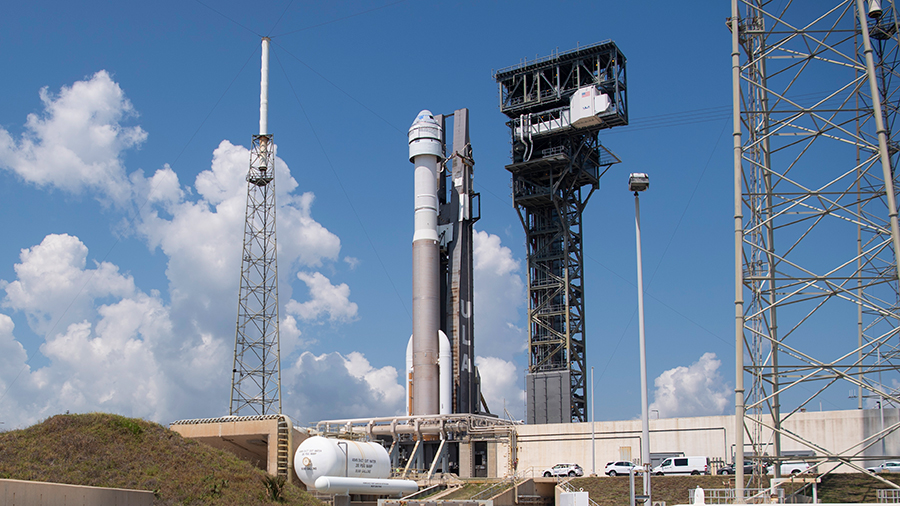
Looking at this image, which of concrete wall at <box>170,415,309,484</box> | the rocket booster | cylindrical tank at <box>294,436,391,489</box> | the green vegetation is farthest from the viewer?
the rocket booster

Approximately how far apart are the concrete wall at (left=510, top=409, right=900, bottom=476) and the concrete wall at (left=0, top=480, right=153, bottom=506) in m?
33.9

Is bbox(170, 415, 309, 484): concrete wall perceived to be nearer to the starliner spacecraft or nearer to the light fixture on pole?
the starliner spacecraft

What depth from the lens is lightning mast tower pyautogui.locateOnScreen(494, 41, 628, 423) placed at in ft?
222

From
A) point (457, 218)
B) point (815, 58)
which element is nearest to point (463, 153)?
point (457, 218)

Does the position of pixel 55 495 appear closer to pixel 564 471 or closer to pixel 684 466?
pixel 684 466

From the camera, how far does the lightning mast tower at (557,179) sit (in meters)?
67.6

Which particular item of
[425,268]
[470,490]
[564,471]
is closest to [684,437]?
[564,471]

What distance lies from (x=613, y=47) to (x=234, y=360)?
1575 inches

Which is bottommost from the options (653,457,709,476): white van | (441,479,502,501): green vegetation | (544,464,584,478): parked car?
(441,479,502,501): green vegetation

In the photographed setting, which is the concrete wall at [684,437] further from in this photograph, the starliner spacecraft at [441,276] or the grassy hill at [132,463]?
the grassy hill at [132,463]

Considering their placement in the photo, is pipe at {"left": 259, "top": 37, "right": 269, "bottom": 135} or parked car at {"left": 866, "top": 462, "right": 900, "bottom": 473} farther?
pipe at {"left": 259, "top": 37, "right": 269, "bottom": 135}

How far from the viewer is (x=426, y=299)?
6197 centimetres

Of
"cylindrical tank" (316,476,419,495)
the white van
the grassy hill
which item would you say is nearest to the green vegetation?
"cylindrical tank" (316,476,419,495)

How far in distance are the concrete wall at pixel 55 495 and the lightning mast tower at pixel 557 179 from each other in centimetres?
4460
